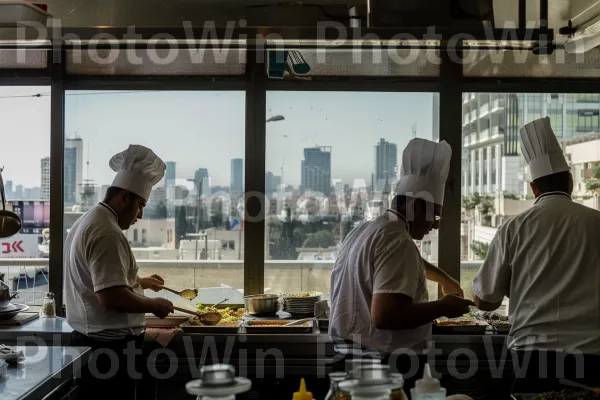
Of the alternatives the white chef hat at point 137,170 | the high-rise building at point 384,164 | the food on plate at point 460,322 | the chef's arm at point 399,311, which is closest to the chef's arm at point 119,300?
the white chef hat at point 137,170

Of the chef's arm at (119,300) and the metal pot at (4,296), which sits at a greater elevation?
the chef's arm at (119,300)

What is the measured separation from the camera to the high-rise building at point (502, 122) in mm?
4305

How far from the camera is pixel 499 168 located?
4.35m

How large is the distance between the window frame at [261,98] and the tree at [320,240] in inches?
11.8

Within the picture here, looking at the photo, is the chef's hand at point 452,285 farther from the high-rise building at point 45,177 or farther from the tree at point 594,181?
the high-rise building at point 45,177

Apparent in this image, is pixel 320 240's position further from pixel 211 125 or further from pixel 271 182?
pixel 211 125

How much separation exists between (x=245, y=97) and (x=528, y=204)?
1.89 m

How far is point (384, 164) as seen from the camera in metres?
4.34

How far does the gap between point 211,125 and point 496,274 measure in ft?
7.17

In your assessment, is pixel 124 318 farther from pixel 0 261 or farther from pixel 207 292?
pixel 0 261

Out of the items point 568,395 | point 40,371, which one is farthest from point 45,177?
point 568,395

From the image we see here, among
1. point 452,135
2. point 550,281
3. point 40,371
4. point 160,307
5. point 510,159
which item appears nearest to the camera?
point 40,371

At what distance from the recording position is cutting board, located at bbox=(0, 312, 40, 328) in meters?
3.75

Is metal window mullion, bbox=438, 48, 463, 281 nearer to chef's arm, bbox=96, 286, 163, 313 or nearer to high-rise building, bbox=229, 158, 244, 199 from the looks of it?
high-rise building, bbox=229, 158, 244, 199
